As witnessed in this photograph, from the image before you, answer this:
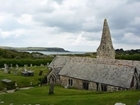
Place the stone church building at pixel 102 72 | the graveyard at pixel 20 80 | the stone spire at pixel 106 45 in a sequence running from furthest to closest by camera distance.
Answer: the stone spire at pixel 106 45 → the graveyard at pixel 20 80 → the stone church building at pixel 102 72

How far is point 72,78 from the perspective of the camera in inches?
1973

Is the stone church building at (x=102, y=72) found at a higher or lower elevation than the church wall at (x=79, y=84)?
higher

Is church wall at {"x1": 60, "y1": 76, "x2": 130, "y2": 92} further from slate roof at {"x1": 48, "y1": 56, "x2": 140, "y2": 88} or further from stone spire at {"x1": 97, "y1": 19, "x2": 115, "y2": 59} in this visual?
stone spire at {"x1": 97, "y1": 19, "x2": 115, "y2": 59}

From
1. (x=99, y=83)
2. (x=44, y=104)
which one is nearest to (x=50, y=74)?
(x=99, y=83)

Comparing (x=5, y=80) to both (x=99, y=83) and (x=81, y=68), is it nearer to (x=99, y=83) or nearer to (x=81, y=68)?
(x=81, y=68)

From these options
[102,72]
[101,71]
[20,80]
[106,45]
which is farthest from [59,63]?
[102,72]

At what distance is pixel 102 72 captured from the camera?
147 feet

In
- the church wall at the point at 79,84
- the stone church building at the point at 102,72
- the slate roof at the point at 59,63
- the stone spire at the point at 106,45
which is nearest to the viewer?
the stone church building at the point at 102,72

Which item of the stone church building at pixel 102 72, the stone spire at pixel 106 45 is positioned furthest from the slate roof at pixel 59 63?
the stone spire at pixel 106 45

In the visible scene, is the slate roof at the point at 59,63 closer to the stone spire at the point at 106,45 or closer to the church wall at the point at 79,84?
the church wall at the point at 79,84

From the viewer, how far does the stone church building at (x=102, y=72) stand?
40281mm

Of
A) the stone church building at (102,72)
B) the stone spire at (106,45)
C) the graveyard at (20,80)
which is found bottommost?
the graveyard at (20,80)

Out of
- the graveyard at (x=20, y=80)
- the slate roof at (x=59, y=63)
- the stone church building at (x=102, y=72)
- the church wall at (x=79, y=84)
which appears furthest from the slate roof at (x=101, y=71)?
the graveyard at (x=20, y=80)

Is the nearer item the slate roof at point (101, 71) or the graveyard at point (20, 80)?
the slate roof at point (101, 71)
